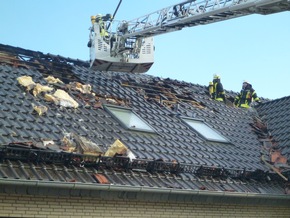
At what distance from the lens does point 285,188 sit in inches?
443

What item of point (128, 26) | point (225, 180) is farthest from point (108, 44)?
point (225, 180)

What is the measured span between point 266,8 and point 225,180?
3.97 meters

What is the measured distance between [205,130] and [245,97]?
14.2ft

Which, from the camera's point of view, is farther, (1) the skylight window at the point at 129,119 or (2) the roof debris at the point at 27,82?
(1) the skylight window at the point at 129,119

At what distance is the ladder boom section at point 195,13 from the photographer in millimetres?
11594

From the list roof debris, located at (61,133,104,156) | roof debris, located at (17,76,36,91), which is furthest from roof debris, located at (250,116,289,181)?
roof debris, located at (17,76,36,91)

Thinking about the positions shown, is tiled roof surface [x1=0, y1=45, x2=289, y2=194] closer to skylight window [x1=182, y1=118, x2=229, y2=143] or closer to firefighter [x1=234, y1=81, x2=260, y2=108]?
skylight window [x1=182, y1=118, x2=229, y2=143]

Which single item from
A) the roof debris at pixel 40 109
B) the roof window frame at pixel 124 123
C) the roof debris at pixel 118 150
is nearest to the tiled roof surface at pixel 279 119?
the roof window frame at pixel 124 123

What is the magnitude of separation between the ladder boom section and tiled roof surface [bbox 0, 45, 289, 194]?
1449 mm

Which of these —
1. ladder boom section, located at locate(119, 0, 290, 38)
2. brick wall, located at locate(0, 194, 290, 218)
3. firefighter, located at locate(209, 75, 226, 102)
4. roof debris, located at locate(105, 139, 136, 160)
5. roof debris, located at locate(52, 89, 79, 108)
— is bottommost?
brick wall, located at locate(0, 194, 290, 218)

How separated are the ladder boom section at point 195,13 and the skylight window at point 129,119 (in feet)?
10.8

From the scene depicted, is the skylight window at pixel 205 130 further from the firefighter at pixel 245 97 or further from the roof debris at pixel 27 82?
the roof debris at pixel 27 82

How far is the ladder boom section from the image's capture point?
1159 cm

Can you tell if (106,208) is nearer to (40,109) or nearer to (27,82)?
(40,109)
